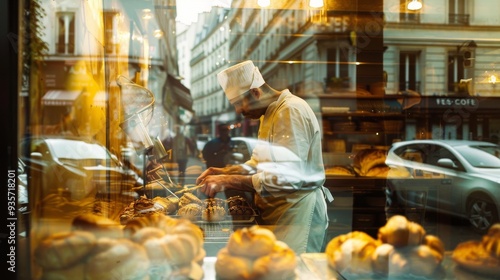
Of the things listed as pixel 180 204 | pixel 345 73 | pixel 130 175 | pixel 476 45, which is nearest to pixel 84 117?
pixel 130 175

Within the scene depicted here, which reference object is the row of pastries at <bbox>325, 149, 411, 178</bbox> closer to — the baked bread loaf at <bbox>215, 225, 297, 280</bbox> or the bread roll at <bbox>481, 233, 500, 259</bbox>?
the bread roll at <bbox>481, 233, 500, 259</bbox>

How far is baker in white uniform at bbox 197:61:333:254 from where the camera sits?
2.37m

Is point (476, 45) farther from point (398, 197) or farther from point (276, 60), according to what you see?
point (276, 60)

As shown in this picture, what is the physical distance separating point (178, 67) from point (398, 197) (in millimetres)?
2560

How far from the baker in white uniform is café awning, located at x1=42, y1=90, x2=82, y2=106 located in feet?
2.67

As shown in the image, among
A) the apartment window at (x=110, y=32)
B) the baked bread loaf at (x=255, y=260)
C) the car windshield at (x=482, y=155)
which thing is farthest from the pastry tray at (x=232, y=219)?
the apartment window at (x=110, y=32)

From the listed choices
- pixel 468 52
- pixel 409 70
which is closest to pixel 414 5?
pixel 468 52

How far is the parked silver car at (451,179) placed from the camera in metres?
2.41

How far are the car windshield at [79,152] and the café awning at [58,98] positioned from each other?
14 centimetres

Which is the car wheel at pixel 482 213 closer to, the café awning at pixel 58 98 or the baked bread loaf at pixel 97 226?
the baked bread loaf at pixel 97 226

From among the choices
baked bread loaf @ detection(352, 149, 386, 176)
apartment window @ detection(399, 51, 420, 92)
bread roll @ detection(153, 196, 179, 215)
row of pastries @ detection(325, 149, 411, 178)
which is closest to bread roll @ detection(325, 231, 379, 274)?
bread roll @ detection(153, 196, 179, 215)

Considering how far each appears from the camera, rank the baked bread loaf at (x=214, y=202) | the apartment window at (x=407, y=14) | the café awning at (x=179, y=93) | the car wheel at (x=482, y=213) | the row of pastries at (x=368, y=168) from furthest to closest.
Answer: the row of pastries at (x=368, y=168) < the café awning at (x=179, y=93) < the apartment window at (x=407, y=14) < the baked bread loaf at (x=214, y=202) < the car wheel at (x=482, y=213)

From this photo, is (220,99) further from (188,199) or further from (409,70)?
(409,70)

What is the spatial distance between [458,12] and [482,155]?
110 cm
